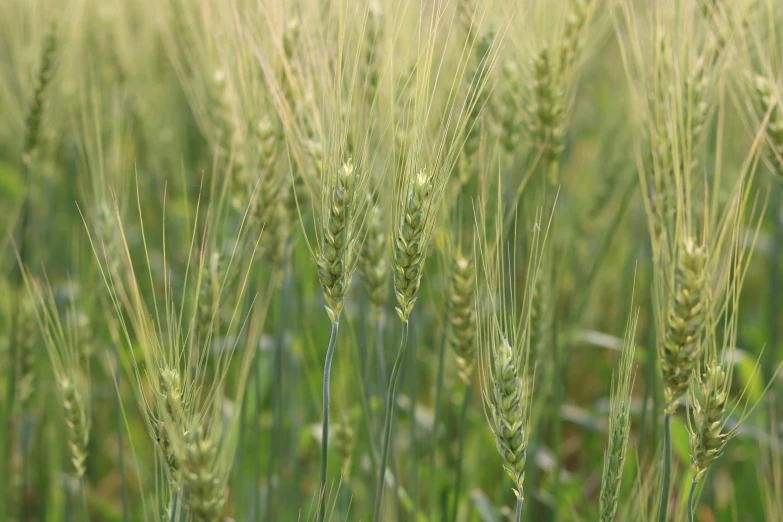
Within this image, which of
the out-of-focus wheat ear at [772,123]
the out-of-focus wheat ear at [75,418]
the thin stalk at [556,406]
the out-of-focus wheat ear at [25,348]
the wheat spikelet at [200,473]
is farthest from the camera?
the out-of-focus wheat ear at [25,348]

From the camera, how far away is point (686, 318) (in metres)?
0.88

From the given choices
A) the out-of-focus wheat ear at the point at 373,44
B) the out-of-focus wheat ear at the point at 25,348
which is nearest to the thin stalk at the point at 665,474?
the out-of-focus wheat ear at the point at 373,44

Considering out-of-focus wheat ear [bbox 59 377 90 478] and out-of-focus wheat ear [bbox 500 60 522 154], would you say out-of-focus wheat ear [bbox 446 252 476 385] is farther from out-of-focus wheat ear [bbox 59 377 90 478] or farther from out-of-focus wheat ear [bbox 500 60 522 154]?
out-of-focus wheat ear [bbox 59 377 90 478]

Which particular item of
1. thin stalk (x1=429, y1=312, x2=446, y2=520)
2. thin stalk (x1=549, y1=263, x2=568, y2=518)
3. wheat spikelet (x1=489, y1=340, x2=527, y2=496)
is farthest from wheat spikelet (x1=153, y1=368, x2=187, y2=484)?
thin stalk (x1=549, y1=263, x2=568, y2=518)

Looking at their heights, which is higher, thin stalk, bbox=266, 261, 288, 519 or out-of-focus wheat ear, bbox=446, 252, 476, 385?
out-of-focus wheat ear, bbox=446, 252, 476, 385

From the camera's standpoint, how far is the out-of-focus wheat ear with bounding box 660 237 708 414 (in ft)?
2.85

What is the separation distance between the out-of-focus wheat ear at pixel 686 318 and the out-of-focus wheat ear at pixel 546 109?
0.41m

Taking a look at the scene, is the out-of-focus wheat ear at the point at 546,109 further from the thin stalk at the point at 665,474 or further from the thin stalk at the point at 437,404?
the thin stalk at the point at 665,474

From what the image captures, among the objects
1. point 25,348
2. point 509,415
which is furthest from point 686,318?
point 25,348

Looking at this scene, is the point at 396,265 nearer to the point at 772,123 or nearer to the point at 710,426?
the point at 710,426

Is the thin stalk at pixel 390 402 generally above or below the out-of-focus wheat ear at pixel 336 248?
below

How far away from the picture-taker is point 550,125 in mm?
1252

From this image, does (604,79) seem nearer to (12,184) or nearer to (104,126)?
(104,126)

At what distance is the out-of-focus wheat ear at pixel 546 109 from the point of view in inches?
48.4
